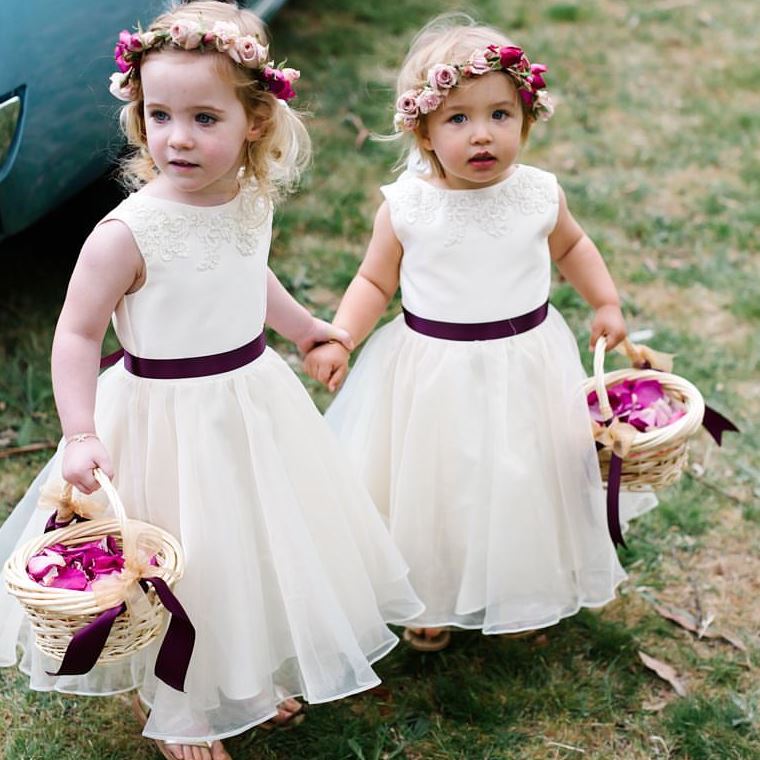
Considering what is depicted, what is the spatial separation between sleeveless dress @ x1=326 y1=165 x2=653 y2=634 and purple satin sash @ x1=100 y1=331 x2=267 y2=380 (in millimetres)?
490

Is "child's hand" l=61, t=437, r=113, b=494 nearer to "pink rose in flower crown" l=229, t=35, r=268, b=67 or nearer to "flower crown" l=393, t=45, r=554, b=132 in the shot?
"pink rose in flower crown" l=229, t=35, r=268, b=67

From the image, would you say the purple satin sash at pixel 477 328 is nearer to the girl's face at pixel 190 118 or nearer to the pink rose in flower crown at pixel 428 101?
the pink rose in flower crown at pixel 428 101

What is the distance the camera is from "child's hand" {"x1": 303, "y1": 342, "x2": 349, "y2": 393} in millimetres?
→ 2756

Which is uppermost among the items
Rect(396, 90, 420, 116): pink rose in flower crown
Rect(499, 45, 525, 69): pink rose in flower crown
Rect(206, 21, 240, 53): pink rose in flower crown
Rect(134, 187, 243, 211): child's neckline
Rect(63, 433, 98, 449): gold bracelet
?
Rect(206, 21, 240, 53): pink rose in flower crown

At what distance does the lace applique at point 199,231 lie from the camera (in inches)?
91.4

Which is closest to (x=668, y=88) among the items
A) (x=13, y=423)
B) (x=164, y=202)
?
(x=13, y=423)

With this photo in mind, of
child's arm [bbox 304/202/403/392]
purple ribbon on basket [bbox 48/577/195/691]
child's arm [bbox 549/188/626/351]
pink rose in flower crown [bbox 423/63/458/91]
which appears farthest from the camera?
child's arm [bbox 549/188/626/351]

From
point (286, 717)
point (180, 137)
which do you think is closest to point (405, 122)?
point (180, 137)

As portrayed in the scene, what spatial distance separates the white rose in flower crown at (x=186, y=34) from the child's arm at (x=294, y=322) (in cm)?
62

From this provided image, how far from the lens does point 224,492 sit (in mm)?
2416

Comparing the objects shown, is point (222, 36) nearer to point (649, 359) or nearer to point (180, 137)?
point (180, 137)

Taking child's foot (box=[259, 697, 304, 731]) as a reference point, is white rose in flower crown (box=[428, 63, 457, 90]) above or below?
above

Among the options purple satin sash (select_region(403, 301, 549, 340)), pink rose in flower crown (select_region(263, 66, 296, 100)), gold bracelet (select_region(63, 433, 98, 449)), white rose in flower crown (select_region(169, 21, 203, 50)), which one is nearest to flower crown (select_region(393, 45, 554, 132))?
pink rose in flower crown (select_region(263, 66, 296, 100))

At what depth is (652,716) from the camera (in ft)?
9.34
